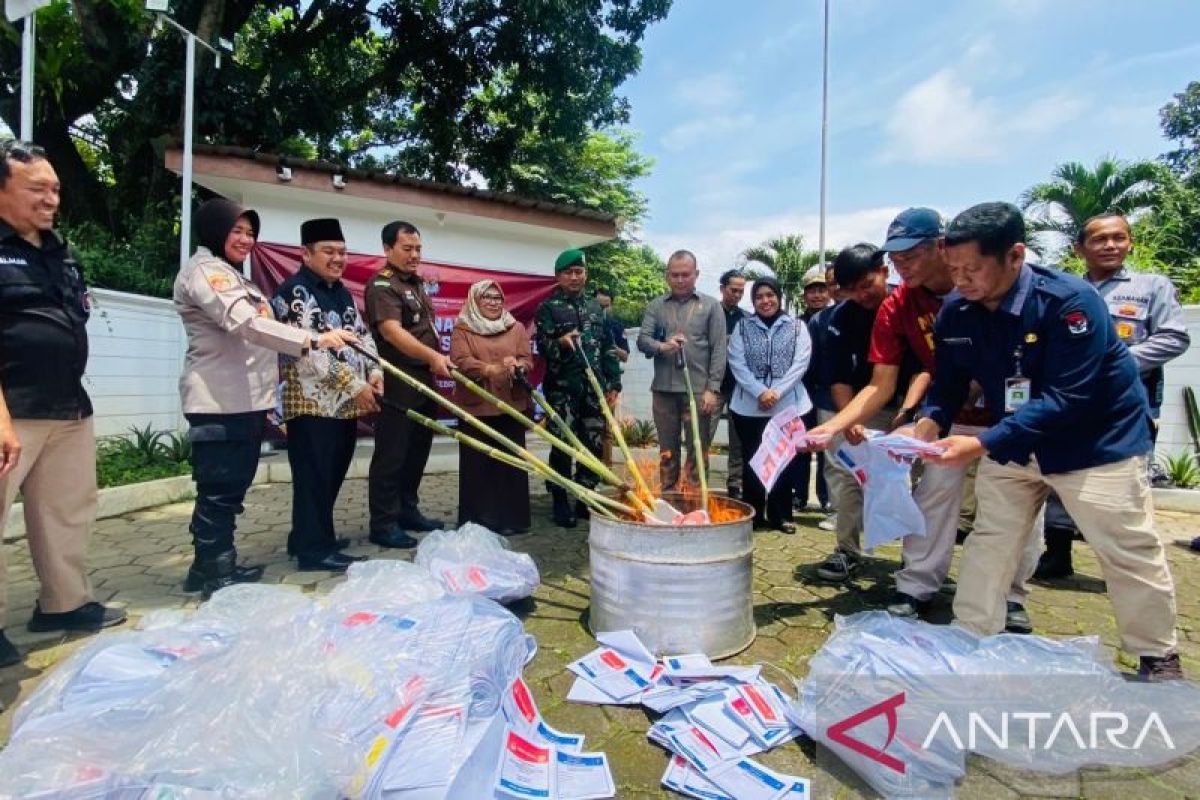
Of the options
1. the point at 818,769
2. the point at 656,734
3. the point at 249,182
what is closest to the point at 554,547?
the point at 656,734

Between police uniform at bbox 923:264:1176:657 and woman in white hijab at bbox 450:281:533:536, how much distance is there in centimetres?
278

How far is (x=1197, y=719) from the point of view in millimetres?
2109

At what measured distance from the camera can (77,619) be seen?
285 centimetres

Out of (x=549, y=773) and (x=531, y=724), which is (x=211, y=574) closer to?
(x=531, y=724)

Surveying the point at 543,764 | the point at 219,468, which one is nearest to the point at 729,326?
the point at 219,468

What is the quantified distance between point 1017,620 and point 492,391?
3.14 m

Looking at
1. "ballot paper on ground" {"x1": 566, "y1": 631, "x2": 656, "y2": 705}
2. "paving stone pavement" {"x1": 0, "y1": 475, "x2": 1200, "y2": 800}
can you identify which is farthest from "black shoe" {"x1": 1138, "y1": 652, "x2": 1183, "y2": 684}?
"ballot paper on ground" {"x1": 566, "y1": 631, "x2": 656, "y2": 705}

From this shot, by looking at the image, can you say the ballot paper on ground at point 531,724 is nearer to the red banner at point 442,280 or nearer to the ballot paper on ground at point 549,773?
the ballot paper on ground at point 549,773

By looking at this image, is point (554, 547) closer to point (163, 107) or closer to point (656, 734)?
point (656, 734)

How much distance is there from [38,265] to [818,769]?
3.41 metres

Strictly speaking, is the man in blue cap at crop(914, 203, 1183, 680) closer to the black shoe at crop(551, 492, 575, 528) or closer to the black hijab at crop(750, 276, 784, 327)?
the black hijab at crop(750, 276, 784, 327)

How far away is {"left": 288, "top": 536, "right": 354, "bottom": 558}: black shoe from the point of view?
3863mm

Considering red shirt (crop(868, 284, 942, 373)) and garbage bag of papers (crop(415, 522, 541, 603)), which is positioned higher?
red shirt (crop(868, 284, 942, 373))

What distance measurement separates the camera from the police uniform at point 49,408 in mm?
2500
